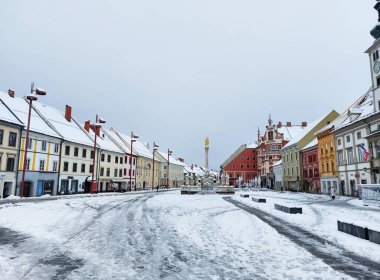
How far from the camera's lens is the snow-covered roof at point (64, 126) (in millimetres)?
43844

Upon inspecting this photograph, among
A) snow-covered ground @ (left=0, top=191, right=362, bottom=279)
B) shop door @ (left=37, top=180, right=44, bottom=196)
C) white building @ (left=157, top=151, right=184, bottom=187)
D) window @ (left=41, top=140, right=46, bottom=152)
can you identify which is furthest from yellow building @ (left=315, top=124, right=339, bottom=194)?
white building @ (left=157, top=151, right=184, bottom=187)

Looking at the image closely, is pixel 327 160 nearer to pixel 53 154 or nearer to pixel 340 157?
pixel 340 157

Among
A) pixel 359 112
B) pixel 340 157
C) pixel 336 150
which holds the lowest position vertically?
pixel 340 157

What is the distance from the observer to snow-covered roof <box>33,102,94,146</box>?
4384 centimetres

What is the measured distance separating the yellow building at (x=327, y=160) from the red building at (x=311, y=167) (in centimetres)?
222

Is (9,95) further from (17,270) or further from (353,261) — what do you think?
(353,261)

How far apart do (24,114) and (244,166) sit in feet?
234

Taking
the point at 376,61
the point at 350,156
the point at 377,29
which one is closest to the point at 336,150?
the point at 350,156

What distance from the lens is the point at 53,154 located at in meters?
41.1

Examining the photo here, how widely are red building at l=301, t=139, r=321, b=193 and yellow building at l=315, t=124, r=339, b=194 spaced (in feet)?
7.27

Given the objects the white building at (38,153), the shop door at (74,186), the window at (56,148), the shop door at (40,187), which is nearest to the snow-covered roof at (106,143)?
the shop door at (74,186)

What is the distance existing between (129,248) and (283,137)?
74.8 m

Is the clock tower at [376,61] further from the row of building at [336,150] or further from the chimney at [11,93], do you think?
the chimney at [11,93]

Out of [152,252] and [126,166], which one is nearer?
[152,252]
